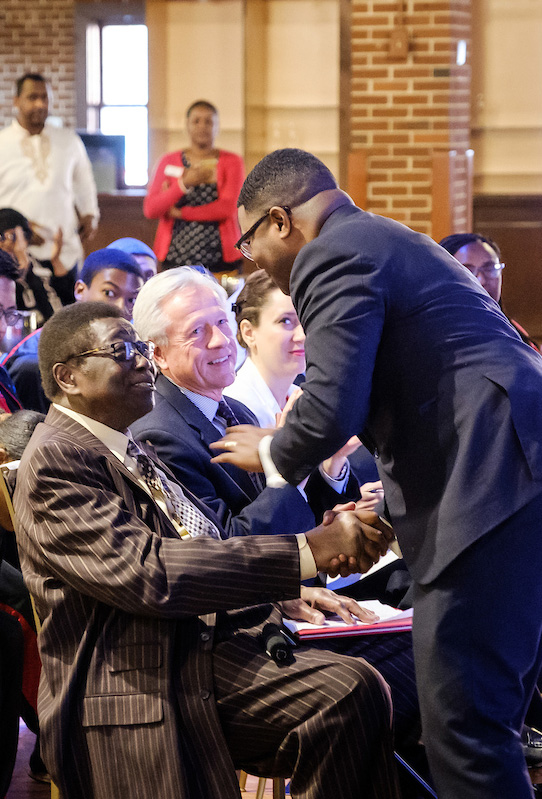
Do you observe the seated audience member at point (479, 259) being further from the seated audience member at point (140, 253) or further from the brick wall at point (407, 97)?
A: the brick wall at point (407, 97)

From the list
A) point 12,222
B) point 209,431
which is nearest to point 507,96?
point 12,222

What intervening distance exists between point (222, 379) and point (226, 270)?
10.9 ft

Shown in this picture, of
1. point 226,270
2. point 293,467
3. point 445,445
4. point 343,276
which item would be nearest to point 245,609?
point 293,467

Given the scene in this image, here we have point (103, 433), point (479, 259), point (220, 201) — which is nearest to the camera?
point (103, 433)

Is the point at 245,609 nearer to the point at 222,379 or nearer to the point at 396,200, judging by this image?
the point at 222,379

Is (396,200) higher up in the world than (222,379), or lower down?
higher up

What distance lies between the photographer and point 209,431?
239 centimetres

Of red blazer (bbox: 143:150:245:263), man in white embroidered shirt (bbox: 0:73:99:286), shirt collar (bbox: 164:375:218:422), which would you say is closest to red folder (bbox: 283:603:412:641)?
shirt collar (bbox: 164:375:218:422)

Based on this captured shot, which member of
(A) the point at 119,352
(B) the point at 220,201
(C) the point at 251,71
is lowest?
(A) the point at 119,352

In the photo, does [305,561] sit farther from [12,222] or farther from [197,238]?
[197,238]

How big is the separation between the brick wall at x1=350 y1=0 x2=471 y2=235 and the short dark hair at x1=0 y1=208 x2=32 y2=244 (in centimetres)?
212

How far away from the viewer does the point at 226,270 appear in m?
5.82

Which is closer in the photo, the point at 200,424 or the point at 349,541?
the point at 349,541

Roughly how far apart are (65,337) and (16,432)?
1.76 feet
